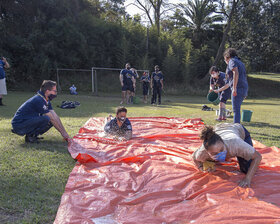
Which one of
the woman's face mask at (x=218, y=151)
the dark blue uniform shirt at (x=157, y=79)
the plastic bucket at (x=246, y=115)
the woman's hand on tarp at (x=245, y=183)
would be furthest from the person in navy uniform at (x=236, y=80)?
the dark blue uniform shirt at (x=157, y=79)

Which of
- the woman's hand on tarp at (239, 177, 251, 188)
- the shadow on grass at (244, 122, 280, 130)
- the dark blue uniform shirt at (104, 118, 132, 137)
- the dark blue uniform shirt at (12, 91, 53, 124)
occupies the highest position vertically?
the dark blue uniform shirt at (12, 91, 53, 124)

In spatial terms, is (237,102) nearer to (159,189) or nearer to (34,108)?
(159,189)

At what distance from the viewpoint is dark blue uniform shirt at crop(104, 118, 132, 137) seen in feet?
16.3

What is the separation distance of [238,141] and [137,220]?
1.47m

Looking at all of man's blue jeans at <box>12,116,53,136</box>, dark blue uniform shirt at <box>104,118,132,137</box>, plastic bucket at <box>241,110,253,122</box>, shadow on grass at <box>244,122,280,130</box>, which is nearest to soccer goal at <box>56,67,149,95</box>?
plastic bucket at <box>241,110,253,122</box>

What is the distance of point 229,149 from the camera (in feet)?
9.30

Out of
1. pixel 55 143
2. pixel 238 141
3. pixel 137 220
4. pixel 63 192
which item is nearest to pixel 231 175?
pixel 238 141

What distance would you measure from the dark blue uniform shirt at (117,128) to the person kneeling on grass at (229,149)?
1977mm

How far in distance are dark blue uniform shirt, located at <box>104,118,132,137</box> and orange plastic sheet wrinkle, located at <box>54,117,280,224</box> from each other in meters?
0.46

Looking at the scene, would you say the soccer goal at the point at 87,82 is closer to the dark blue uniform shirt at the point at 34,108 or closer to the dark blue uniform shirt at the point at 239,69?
the dark blue uniform shirt at the point at 239,69

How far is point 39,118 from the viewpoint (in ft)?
14.4

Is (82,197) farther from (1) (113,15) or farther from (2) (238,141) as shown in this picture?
(1) (113,15)

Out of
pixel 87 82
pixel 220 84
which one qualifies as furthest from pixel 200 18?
pixel 220 84

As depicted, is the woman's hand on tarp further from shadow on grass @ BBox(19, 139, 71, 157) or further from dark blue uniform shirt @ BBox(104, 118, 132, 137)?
shadow on grass @ BBox(19, 139, 71, 157)
